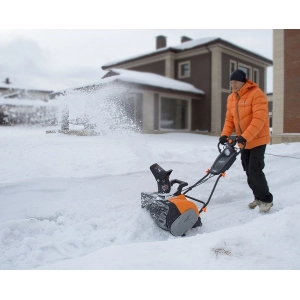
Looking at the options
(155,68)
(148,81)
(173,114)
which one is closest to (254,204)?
(148,81)

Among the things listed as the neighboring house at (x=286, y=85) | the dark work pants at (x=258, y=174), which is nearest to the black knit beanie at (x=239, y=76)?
the dark work pants at (x=258, y=174)

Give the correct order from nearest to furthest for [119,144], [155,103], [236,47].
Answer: [119,144]
[155,103]
[236,47]

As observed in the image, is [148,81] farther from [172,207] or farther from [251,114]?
[172,207]

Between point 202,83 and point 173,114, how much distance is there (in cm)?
271

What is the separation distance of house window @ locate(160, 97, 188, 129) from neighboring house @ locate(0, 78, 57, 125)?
11156 millimetres

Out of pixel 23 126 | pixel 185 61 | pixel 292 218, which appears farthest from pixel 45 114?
pixel 185 61

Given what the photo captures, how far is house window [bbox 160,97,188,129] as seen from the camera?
15.9 meters

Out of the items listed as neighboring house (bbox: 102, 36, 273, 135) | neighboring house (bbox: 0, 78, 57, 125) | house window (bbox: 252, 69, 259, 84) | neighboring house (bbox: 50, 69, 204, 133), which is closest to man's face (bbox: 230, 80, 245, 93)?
neighboring house (bbox: 0, 78, 57, 125)

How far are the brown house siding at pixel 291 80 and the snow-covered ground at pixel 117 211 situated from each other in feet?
12.3

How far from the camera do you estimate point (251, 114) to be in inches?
151

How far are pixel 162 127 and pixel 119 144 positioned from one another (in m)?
9.81

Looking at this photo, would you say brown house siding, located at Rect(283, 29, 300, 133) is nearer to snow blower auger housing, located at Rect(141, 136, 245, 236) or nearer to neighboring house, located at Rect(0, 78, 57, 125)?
snow blower auger housing, located at Rect(141, 136, 245, 236)

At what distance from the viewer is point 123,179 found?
4.85m

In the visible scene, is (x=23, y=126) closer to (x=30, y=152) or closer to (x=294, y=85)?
(x=30, y=152)
